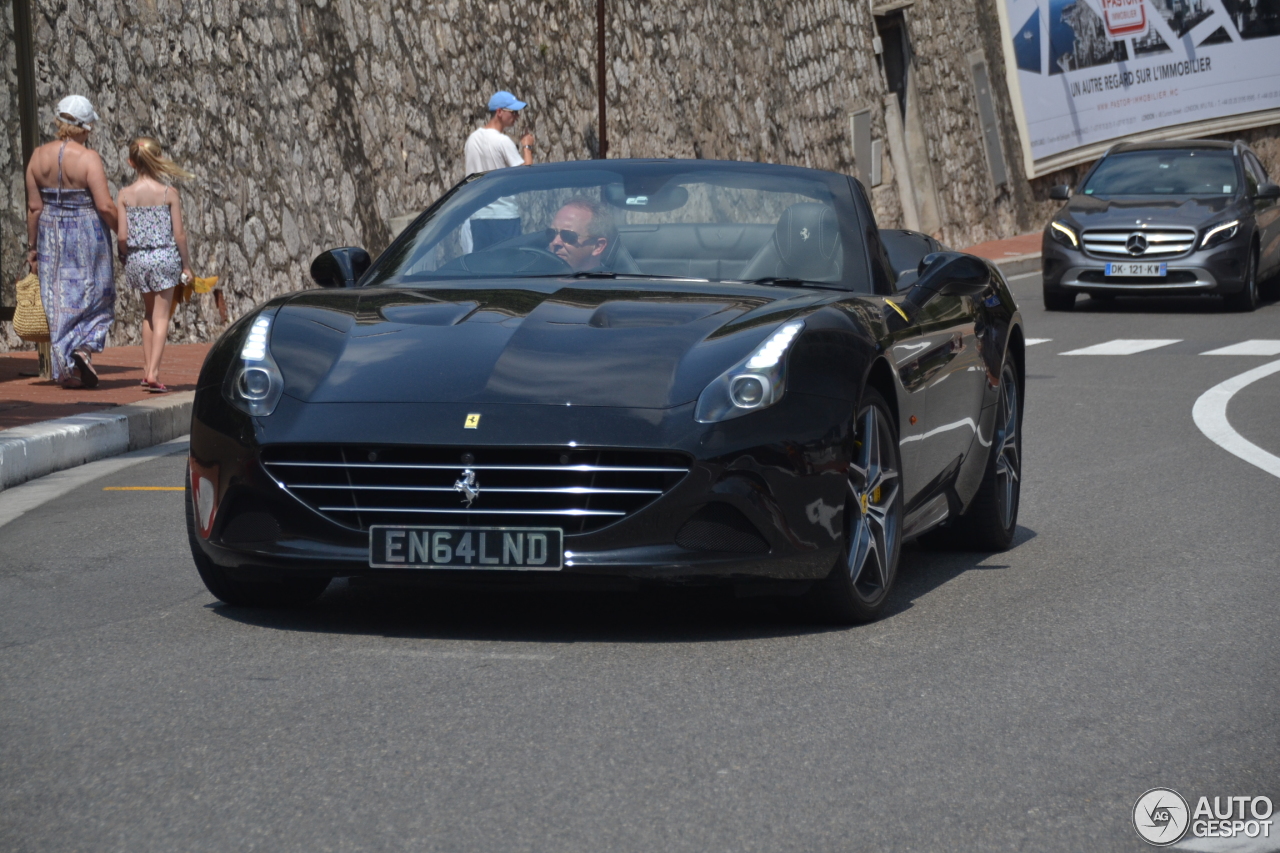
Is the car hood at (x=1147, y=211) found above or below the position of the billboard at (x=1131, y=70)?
below

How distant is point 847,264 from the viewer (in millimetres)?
5922

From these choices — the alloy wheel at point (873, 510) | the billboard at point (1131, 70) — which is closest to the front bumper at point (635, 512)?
the alloy wheel at point (873, 510)

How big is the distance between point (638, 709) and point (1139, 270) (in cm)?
1579

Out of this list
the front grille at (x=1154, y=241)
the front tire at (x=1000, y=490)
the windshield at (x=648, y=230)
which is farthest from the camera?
the front grille at (x=1154, y=241)

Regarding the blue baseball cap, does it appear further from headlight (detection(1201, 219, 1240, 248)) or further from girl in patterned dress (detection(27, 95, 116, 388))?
headlight (detection(1201, 219, 1240, 248))

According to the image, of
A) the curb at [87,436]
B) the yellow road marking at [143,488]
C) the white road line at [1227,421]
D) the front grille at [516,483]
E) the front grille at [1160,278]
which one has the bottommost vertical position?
the white road line at [1227,421]

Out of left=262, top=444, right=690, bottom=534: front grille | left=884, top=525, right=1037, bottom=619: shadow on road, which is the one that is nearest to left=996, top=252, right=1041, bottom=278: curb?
left=884, top=525, right=1037, bottom=619: shadow on road

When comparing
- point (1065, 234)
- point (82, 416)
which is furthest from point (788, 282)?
point (1065, 234)

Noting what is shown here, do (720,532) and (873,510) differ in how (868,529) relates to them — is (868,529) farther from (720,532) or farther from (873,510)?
(720,532)

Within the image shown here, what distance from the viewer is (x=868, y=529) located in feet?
17.1

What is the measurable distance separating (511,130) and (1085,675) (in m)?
16.8

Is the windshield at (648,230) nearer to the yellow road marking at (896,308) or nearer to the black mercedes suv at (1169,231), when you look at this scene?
the yellow road marking at (896,308)

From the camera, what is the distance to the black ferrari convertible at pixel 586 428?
4.74 m

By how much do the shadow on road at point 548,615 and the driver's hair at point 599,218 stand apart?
1118mm
